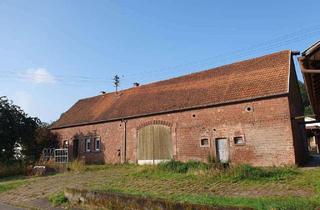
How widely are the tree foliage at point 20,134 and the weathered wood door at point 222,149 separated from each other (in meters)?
16.9

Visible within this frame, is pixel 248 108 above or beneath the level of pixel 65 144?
above

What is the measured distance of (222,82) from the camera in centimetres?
2317

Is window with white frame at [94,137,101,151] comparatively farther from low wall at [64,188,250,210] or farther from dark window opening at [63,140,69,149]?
low wall at [64,188,250,210]

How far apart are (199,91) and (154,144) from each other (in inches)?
210

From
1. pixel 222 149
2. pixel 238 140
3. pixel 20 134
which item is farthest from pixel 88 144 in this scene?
pixel 238 140

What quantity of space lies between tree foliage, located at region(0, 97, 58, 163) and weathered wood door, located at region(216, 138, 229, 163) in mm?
16896

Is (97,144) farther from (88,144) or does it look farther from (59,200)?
(59,200)

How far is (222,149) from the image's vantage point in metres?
20.8

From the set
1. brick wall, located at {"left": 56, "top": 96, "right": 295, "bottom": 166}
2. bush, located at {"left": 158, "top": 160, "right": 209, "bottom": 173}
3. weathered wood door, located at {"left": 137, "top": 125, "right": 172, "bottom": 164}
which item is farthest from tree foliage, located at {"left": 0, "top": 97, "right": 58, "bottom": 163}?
bush, located at {"left": 158, "top": 160, "right": 209, "bottom": 173}

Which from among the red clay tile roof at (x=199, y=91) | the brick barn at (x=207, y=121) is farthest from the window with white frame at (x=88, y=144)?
the red clay tile roof at (x=199, y=91)

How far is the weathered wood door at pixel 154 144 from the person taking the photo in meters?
23.5

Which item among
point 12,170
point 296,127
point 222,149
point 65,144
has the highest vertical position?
point 296,127

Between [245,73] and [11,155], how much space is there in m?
20.8

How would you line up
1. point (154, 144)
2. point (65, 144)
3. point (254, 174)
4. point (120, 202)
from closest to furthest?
point (120, 202), point (254, 174), point (154, 144), point (65, 144)
